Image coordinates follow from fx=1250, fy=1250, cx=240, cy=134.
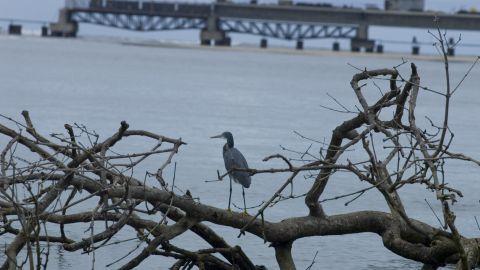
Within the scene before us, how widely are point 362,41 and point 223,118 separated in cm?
9379

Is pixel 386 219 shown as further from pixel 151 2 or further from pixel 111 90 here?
pixel 151 2

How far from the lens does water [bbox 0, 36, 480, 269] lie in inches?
559

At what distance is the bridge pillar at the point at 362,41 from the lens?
128m

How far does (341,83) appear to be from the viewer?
233 ft

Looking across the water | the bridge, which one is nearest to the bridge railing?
the bridge

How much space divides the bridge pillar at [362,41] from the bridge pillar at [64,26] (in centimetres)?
3272

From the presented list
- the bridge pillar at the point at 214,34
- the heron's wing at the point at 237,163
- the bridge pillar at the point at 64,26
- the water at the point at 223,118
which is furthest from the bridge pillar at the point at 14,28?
the heron's wing at the point at 237,163

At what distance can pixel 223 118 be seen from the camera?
116 feet

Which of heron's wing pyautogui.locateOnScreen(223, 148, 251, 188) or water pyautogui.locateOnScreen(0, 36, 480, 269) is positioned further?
water pyautogui.locateOnScreen(0, 36, 480, 269)

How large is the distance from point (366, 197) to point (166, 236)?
8.94 metres

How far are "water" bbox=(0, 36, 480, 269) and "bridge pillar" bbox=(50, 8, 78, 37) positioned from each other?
182 ft

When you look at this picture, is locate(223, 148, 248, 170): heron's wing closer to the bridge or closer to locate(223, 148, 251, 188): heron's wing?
locate(223, 148, 251, 188): heron's wing

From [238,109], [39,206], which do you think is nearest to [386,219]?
[39,206]

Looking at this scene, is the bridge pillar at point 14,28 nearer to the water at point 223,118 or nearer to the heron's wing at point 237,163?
the water at point 223,118
